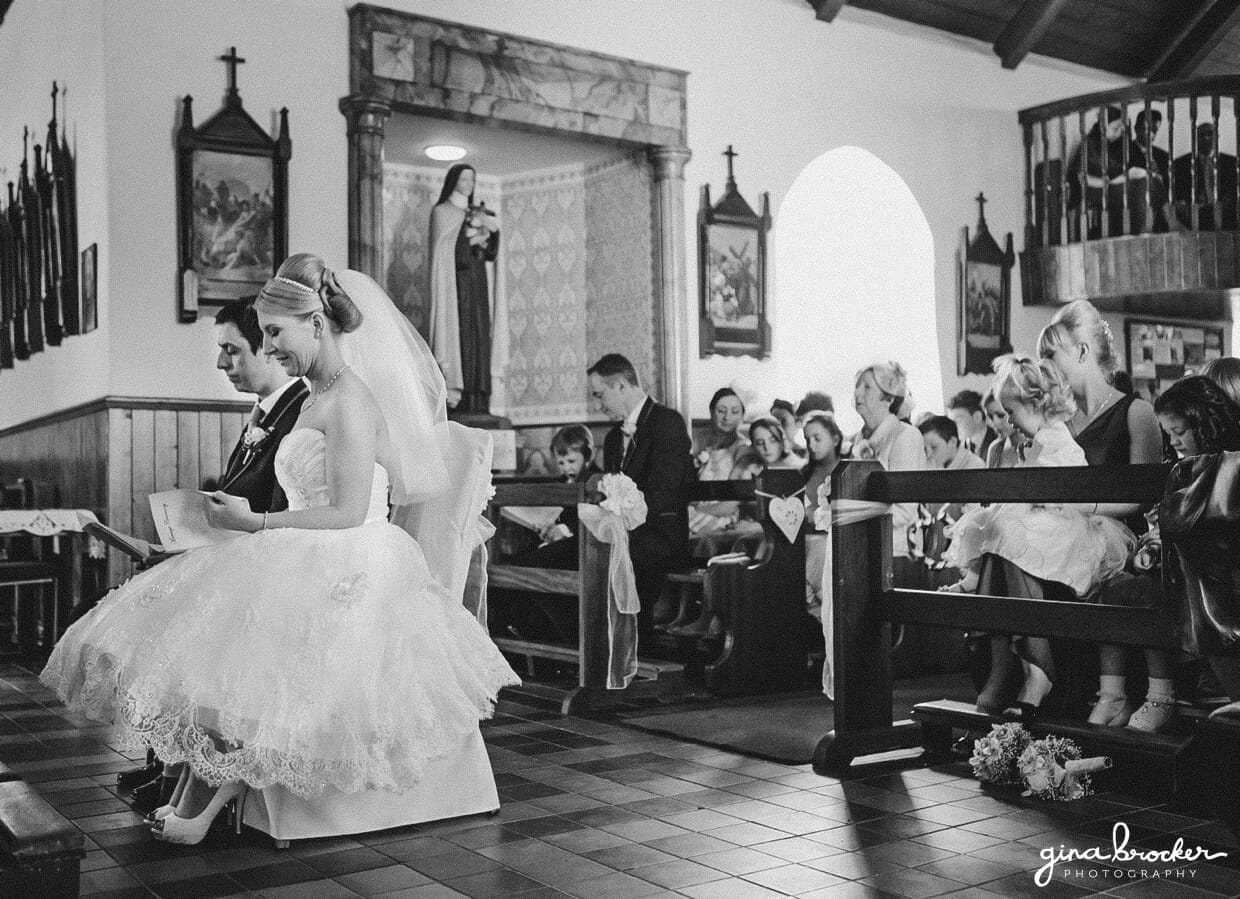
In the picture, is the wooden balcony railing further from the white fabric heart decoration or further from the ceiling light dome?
the white fabric heart decoration

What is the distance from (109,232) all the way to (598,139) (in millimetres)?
3303

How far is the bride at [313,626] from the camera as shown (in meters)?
3.36

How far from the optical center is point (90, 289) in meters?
7.70

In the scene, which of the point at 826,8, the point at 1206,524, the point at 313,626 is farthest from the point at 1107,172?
the point at 313,626

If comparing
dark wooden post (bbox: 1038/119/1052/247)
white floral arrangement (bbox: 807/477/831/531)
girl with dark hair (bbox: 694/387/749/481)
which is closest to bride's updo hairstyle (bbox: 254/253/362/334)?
white floral arrangement (bbox: 807/477/831/531)

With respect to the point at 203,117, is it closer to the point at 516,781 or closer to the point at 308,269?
the point at 308,269

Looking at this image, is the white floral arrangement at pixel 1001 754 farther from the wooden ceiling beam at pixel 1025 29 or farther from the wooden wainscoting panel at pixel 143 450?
the wooden ceiling beam at pixel 1025 29

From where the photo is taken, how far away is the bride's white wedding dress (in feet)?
11.0

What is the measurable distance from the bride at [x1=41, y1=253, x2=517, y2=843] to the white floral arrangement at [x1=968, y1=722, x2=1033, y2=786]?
1552mm

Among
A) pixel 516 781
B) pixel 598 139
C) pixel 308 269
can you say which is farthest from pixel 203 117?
pixel 516 781

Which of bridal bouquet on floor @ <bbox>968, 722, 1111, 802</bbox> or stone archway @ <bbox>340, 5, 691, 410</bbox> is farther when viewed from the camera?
stone archway @ <bbox>340, 5, 691, 410</bbox>

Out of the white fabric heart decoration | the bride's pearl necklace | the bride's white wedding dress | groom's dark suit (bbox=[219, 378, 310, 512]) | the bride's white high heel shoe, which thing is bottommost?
the bride's white high heel shoe

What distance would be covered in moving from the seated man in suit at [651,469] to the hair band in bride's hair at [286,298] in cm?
273

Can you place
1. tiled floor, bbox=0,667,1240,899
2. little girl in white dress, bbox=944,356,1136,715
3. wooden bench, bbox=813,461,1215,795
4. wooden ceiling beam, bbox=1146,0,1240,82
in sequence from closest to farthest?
tiled floor, bbox=0,667,1240,899 < wooden bench, bbox=813,461,1215,795 < little girl in white dress, bbox=944,356,1136,715 < wooden ceiling beam, bbox=1146,0,1240,82
